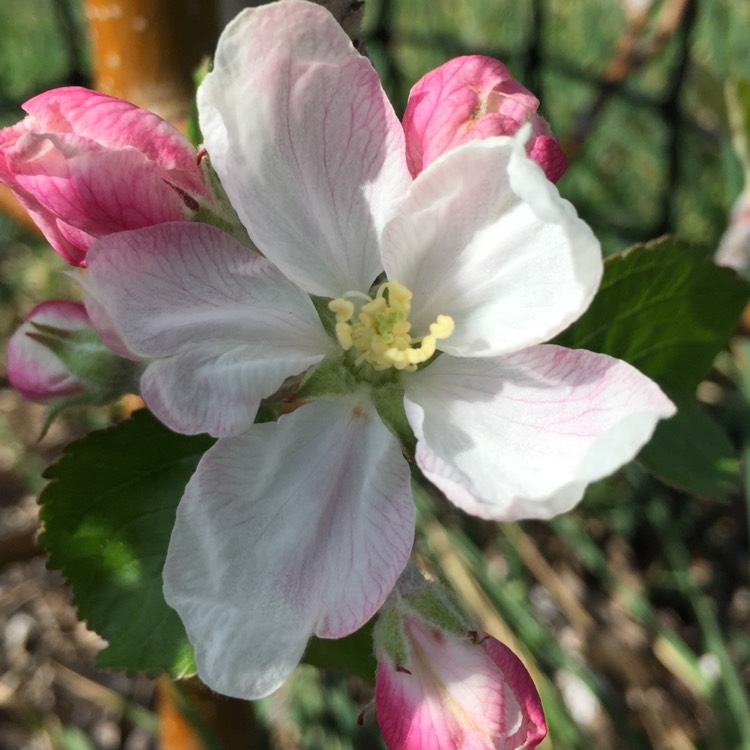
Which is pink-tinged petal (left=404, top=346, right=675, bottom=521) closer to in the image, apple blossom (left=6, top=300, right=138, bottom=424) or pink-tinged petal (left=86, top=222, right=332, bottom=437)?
pink-tinged petal (left=86, top=222, right=332, bottom=437)

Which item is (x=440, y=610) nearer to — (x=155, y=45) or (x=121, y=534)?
(x=121, y=534)

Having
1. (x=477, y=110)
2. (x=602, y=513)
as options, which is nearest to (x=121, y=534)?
(x=477, y=110)

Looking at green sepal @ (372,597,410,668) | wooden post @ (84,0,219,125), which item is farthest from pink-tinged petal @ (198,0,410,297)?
wooden post @ (84,0,219,125)

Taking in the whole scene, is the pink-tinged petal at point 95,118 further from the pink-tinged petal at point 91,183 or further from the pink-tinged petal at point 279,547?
the pink-tinged petal at point 279,547

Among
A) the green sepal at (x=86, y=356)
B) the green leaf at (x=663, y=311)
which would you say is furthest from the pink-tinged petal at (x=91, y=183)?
the green leaf at (x=663, y=311)

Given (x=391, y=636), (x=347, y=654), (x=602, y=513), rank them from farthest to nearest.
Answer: (x=602, y=513) < (x=347, y=654) < (x=391, y=636)

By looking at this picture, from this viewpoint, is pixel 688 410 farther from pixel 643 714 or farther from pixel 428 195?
pixel 643 714
